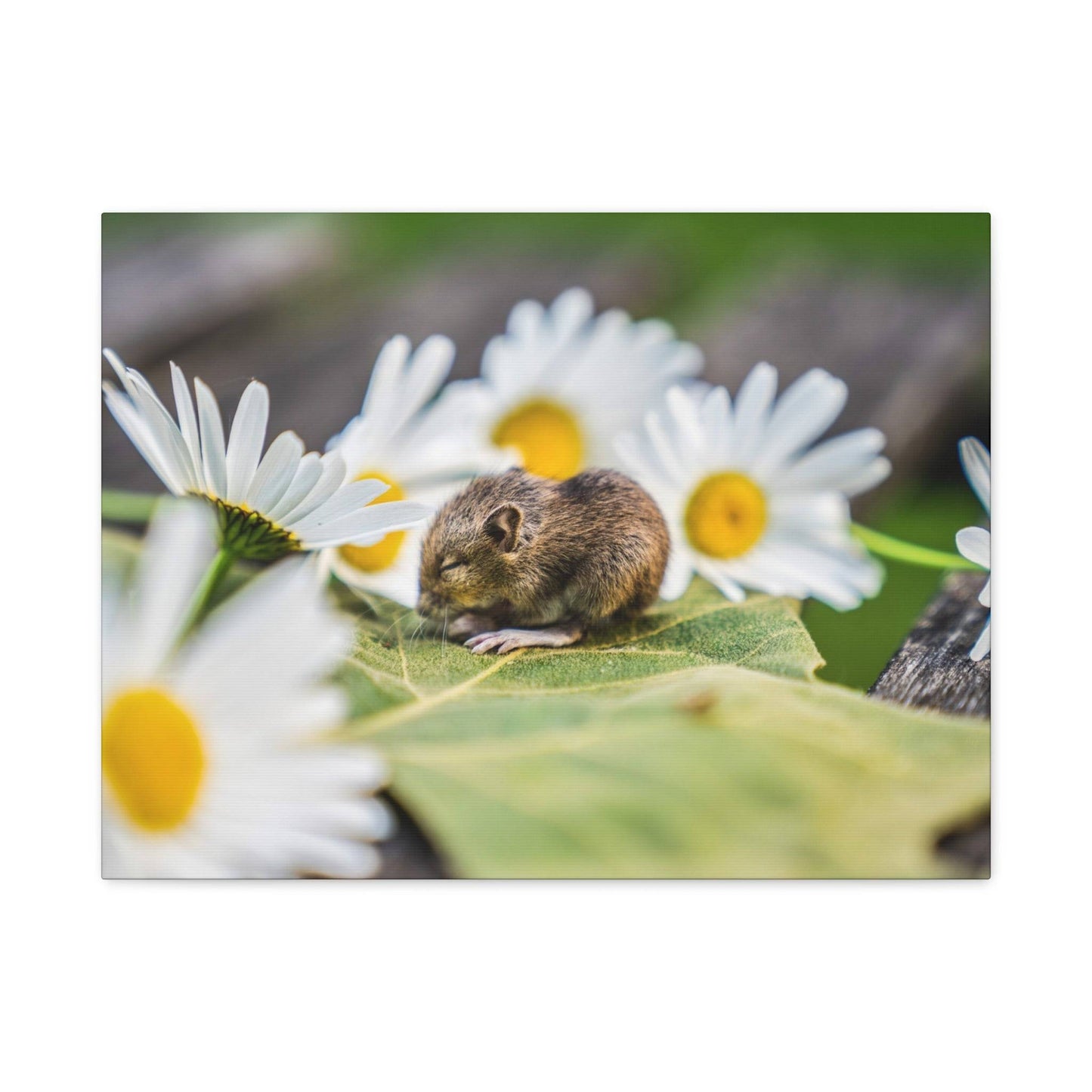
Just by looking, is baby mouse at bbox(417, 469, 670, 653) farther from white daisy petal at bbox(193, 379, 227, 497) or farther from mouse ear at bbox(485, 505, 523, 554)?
white daisy petal at bbox(193, 379, 227, 497)

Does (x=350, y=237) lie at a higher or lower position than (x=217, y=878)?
higher

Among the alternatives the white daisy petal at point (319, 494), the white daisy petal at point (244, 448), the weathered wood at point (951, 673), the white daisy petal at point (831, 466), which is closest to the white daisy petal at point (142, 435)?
the white daisy petal at point (244, 448)

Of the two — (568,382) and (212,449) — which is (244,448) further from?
(568,382)

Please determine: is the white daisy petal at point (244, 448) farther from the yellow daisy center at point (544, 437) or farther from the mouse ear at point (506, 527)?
the yellow daisy center at point (544, 437)

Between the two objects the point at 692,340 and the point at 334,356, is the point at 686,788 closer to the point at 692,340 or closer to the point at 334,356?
the point at 692,340

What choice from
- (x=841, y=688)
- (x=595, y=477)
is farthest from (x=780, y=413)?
(x=841, y=688)

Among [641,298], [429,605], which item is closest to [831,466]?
[641,298]

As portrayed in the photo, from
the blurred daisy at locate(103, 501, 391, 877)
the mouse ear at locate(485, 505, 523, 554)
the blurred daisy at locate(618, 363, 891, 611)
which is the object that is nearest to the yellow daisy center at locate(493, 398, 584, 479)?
the blurred daisy at locate(618, 363, 891, 611)

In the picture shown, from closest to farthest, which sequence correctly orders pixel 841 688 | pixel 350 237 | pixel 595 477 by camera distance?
pixel 841 688
pixel 595 477
pixel 350 237
